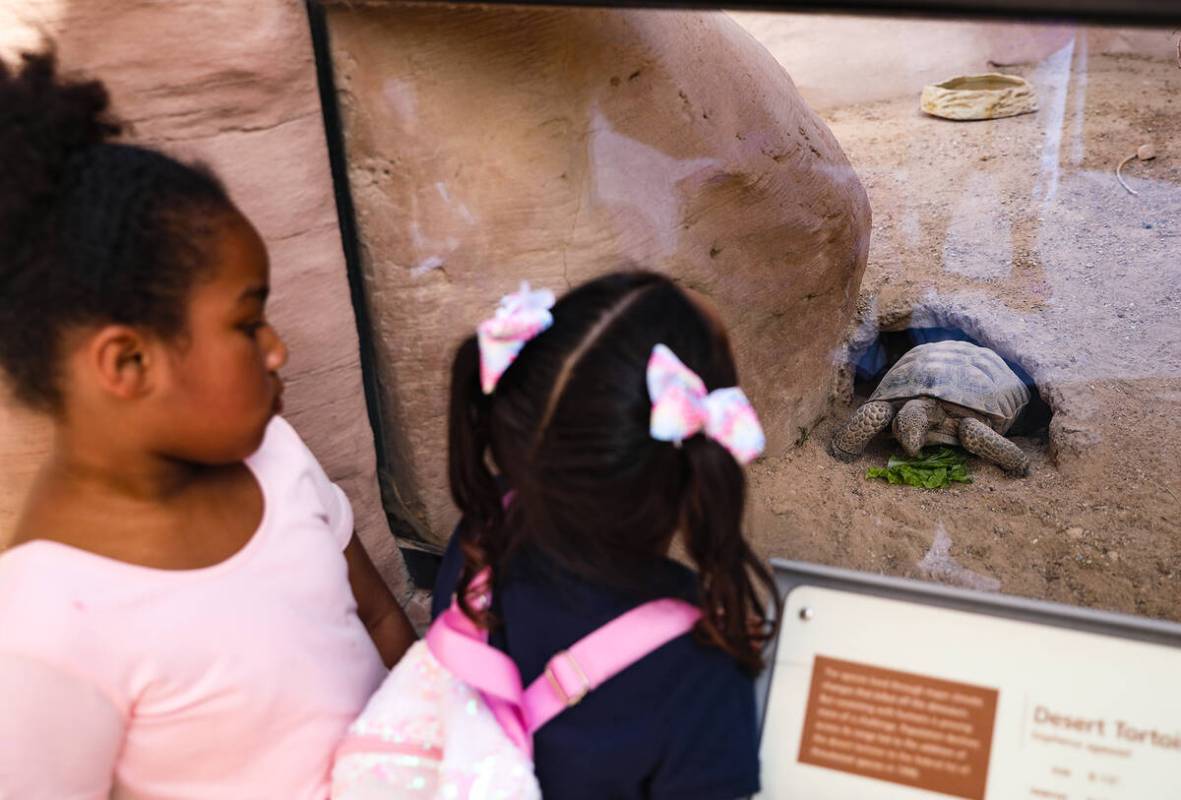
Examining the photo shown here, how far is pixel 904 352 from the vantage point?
3271 mm

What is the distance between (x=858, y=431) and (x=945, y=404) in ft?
1.34

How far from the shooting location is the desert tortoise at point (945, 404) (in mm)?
2787

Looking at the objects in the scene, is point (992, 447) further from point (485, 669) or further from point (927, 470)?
point (485, 669)

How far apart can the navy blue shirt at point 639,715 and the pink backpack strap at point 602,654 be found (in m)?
0.01

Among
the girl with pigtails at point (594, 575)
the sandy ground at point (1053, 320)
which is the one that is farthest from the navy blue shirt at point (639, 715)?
the sandy ground at point (1053, 320)

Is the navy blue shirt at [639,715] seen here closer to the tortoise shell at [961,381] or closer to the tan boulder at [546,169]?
the tan boulder at [546,169]

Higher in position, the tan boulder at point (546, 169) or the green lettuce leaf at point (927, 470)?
the tan boulder at point (546, 169)

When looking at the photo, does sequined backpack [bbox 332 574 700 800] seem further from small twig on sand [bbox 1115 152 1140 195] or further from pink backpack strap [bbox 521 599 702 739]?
small twig on sand [bbox 1115 152 1140 195]

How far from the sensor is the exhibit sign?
1.24 meters

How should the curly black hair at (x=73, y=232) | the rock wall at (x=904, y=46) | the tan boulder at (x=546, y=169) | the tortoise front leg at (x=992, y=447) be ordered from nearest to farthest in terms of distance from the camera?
the curly black hair at (x=73, y=232) < the rock wall at (x=904, y=46) < the tan boulder at (x=546, y=169) < the tortoise front leg at (x=992, y=447)

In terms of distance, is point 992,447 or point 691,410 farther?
point 992,447

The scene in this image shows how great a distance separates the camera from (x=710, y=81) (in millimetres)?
2293

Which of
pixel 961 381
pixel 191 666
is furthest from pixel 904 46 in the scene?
pixel 961 381

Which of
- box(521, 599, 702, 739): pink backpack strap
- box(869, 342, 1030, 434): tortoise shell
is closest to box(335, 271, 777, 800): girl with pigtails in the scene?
box(521, 599, 702, 739): pink backpack strap
